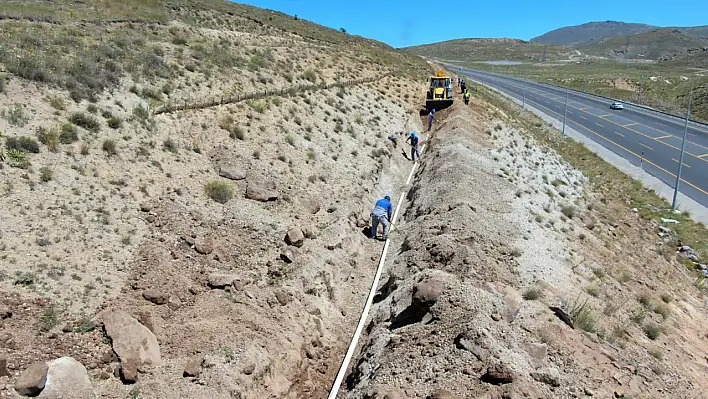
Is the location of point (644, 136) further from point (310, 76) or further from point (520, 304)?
point (520, 304)

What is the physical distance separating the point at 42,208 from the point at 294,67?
23.7 meters

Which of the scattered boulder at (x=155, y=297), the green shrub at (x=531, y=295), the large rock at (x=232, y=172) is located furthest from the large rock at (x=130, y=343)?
the green shrub at (x=531, y=295)

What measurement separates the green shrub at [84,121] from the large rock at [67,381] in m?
Result: 8.21

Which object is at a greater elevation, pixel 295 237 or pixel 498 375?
pixel 295 237

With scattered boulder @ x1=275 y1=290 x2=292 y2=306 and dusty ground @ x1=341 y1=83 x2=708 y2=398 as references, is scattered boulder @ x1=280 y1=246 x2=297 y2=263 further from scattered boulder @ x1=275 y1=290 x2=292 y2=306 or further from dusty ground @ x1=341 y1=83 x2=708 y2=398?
dusty ground @ x1=341 y1=83 x2=708 y2=398

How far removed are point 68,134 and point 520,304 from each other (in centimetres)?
1245

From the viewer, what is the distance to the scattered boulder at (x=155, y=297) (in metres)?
9.38

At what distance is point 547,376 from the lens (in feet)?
27.9

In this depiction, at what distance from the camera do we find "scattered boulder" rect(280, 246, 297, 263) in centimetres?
1258

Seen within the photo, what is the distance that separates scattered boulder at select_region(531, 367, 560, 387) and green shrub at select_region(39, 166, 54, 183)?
1125 cm

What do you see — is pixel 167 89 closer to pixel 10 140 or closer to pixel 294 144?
pixel 294 144

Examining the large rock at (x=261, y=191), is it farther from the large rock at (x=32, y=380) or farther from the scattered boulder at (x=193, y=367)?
the large rock at (x=32, y=380)

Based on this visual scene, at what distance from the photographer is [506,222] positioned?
54.4ft

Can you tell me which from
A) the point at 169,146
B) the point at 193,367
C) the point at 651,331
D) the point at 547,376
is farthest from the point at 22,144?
the point at 651,331
